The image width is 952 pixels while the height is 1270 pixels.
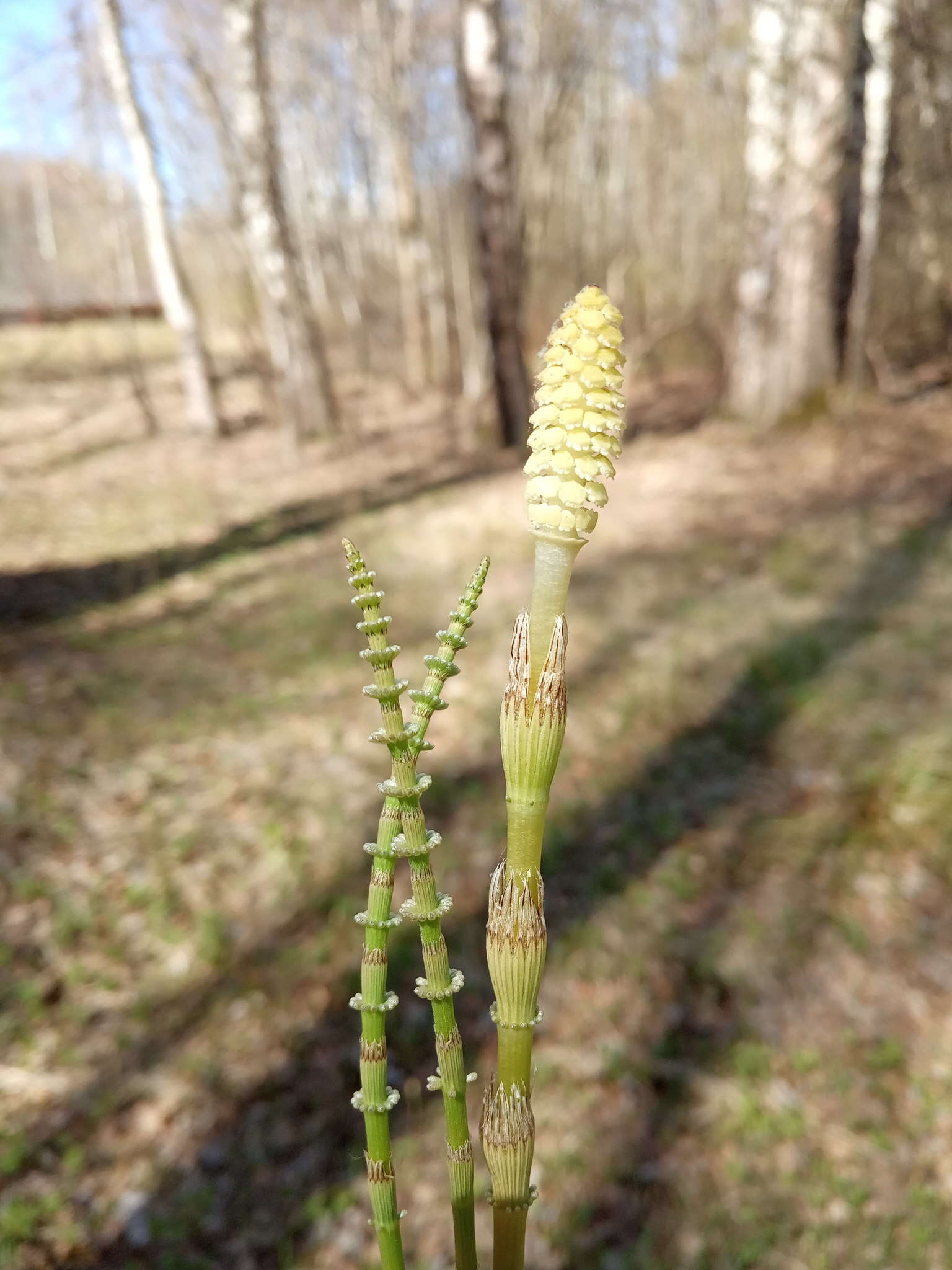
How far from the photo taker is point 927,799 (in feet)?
12.2

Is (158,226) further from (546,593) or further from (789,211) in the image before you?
(546,593)

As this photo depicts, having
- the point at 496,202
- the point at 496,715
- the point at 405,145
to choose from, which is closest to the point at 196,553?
the point at 496,715

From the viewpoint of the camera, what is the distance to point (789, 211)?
8336 millimetres

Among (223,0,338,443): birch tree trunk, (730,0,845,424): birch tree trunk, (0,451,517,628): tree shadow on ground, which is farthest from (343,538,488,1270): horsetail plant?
(223,0,338,443): birch tree trunk

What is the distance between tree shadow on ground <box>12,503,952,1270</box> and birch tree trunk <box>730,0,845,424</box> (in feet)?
17.3

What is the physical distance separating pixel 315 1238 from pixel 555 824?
192 centimetres

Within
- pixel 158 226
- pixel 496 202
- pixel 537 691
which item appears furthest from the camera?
pixel 158 226

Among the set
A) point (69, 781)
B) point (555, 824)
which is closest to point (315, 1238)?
point (555, 824)

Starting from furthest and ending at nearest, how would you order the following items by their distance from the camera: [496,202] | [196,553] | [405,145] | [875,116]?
[405,145]
[496,202]
[196,553]
[875,116]

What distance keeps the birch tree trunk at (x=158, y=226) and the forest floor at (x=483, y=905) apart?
4.68m

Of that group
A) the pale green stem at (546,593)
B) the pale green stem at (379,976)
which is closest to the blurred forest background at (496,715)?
the pale green stem at (379,976)

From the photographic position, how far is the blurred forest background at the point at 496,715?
2566 millimetres

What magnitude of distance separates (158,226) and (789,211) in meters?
6.85

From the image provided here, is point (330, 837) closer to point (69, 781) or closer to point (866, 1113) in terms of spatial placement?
point (69, 781)
